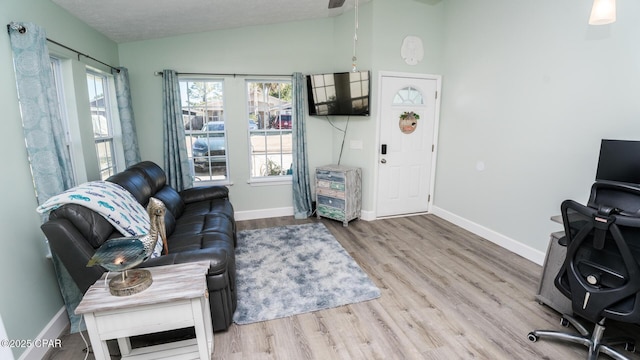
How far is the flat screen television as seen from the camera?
211cm

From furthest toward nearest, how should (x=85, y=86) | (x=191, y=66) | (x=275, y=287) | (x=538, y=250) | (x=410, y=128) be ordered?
1. (x=410, y=128)
2. (x=191, y=66)
3. (x=538, y=250)
4. (x=85, y=86)
5. (x=275, y=287)

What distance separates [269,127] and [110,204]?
8.91 feet

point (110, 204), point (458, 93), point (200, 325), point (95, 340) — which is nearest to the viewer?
point (95, 340)

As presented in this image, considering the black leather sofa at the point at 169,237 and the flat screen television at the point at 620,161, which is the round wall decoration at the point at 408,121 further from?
the black leather sofa at the point at 169,237

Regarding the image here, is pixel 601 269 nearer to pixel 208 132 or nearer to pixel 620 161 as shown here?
pixel 620 161

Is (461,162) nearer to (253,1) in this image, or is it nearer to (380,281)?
(380,281)

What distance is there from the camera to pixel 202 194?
3.72 m

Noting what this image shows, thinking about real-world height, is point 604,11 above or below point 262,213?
above

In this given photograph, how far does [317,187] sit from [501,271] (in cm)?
247

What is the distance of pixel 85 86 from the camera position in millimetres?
2924

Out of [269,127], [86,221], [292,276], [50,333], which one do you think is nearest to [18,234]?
[86,221]

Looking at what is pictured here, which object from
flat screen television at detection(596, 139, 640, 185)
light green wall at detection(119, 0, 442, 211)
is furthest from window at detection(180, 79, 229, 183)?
flat screen television at detection(596, 139, 640, 185)

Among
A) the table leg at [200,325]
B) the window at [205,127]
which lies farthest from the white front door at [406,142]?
the table leg at [200,325]

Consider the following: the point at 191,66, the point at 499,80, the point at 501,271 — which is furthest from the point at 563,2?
the point at 191,66
